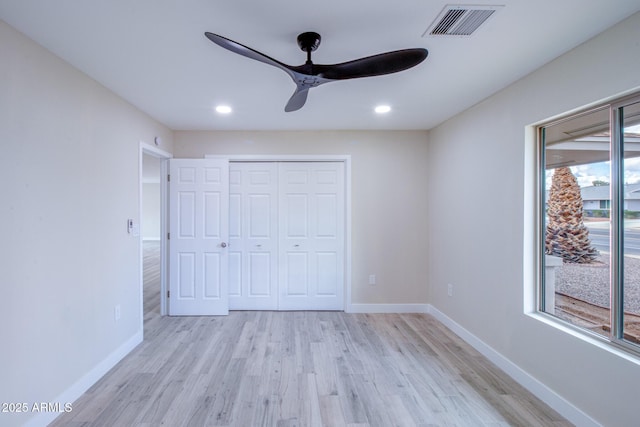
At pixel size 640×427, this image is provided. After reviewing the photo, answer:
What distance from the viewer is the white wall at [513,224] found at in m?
1.69

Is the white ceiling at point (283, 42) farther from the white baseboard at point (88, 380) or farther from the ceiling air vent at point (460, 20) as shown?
the white baseboard at point (88, 380)

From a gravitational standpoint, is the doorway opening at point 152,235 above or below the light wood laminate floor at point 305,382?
above

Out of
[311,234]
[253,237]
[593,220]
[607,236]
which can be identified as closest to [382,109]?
[311,234]

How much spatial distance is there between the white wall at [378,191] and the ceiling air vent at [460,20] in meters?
2.25

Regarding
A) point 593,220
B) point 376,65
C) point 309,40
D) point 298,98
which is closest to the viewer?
point 376,65

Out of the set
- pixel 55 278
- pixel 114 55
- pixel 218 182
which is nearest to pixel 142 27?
pixel 114 55

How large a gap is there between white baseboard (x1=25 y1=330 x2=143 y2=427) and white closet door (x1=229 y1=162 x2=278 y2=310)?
133 cm

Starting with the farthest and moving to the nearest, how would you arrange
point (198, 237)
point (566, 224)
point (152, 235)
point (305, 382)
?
point (152, 235)
point (198, 237)
point (305, 382)
point (566, 224)

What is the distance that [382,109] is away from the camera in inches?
123

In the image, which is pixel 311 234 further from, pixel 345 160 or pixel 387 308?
pixel 387 308

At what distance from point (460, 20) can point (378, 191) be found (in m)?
2.49

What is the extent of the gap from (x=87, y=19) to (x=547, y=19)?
2540 mm

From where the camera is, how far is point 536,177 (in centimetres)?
236

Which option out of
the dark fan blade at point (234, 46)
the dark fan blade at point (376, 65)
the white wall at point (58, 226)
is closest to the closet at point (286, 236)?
the white wall at point (58, 226)
